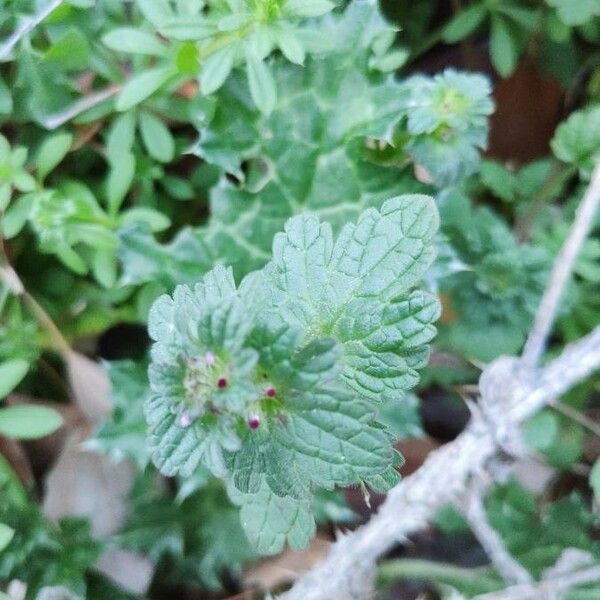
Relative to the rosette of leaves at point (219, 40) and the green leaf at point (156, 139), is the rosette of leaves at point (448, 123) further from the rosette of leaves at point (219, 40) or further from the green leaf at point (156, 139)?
the green leaf at point (156, 139)

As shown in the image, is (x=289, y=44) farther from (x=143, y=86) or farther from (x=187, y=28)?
(x=143, y=86)

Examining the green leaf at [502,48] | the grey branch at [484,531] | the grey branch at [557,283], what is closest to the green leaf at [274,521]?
the grey branch at [484,531]

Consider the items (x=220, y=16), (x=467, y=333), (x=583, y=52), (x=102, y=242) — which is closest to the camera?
(x=220, y=16)

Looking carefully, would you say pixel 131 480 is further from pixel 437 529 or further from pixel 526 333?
pixel 526 333

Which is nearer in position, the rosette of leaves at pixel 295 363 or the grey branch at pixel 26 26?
the rosette of leaves at pixel 295 363

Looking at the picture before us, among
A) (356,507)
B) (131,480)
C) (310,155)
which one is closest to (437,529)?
(356,507)

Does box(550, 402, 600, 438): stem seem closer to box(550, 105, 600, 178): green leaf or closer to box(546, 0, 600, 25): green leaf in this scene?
box(550, 105, 600, 178): green leaf

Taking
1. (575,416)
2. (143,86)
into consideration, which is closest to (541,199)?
(575,416)

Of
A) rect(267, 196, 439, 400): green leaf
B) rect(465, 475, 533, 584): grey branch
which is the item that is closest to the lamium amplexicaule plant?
rect(267, 196, 439, 400): green leaf
